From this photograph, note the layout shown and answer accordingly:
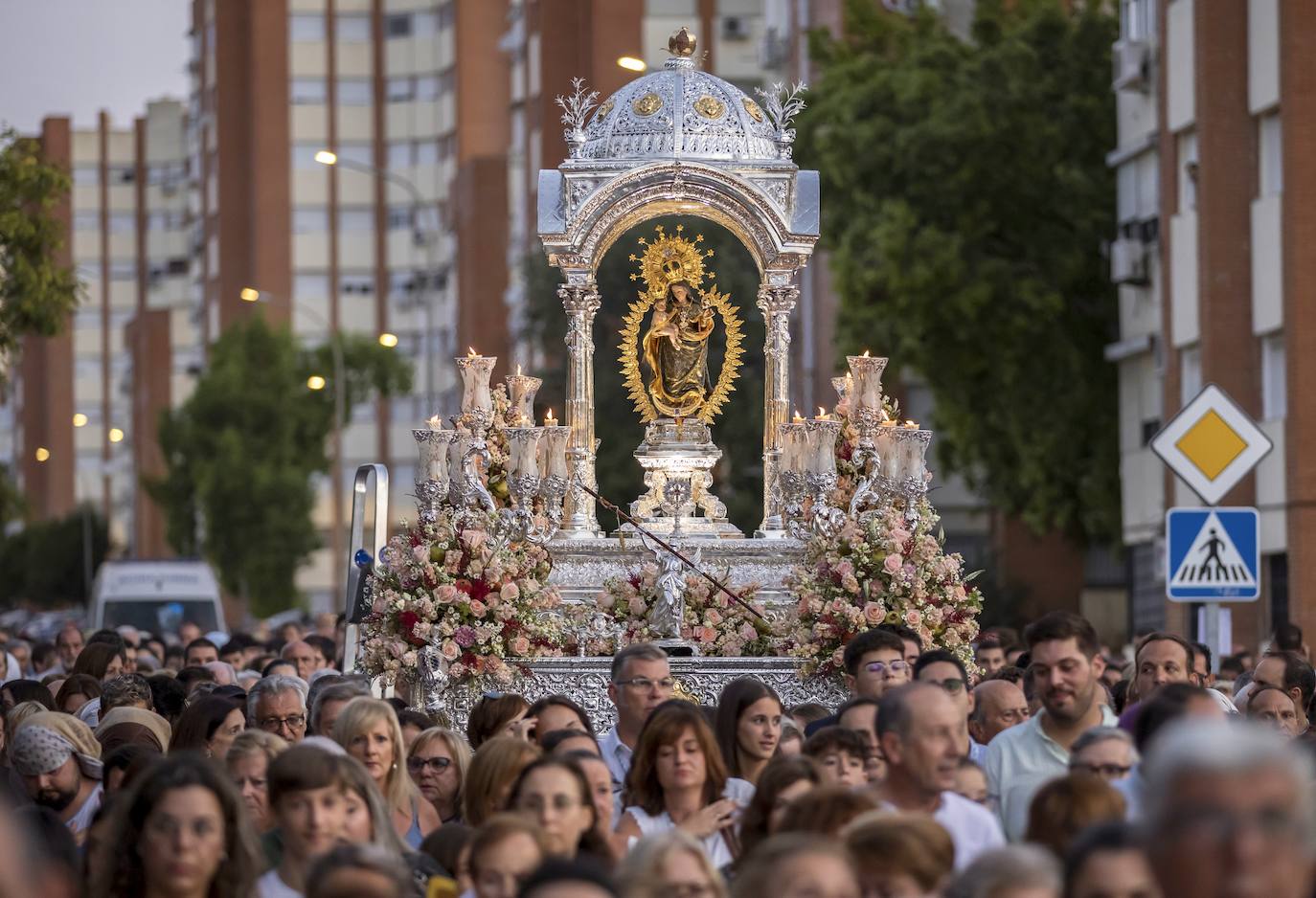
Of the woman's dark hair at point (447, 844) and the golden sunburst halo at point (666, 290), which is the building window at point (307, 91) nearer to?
the golden sunburst halo at point (666, 290)

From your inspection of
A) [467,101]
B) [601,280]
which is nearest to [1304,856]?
[601,280]

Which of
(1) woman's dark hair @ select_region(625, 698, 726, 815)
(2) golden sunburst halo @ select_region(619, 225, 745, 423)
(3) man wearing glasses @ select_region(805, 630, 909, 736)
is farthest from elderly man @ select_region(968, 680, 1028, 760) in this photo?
(2) golden sunburst halo @ select_region(619, 225, 745, 423)

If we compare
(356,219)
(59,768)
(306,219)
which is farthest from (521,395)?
(356,219)

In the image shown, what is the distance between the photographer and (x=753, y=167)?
2070 cm

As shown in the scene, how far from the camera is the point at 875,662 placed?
12.8m

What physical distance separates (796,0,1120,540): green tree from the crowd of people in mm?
25252

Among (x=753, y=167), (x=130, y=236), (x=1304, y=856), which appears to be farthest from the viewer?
(x=130, y=236)

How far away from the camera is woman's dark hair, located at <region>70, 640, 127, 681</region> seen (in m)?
18.7

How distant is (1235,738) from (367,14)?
328 feet

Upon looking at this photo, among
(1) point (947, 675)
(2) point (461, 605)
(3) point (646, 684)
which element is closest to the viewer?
(1) point (947, 675)

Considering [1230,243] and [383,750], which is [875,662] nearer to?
[383,750]

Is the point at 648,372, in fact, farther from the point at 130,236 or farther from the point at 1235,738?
the point at 130,236

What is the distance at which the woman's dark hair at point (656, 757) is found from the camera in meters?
10.3

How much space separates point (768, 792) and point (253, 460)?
65.2 meters
